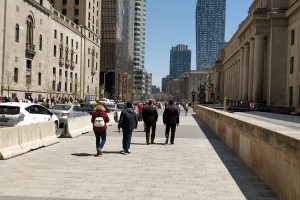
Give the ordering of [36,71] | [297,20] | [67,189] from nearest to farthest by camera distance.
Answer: [67,189]
[297,20]
[36,71]

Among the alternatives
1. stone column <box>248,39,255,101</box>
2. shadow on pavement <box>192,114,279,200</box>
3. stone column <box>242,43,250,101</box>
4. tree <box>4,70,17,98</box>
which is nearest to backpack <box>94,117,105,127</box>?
shadow on pavement <box>192,114,279,200</box>

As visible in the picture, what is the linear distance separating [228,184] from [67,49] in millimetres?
68967

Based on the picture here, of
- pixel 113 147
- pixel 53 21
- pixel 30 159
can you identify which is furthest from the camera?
pixel 53 21

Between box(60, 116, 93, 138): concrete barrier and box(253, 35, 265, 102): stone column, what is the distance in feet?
103

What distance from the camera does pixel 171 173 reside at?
799cm

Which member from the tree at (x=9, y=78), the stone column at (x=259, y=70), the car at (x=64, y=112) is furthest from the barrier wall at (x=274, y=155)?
the tree at (x=9, y=78)

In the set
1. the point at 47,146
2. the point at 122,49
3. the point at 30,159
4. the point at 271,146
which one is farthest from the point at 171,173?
the point at 122,49

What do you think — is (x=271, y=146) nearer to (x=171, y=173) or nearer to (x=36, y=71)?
(x=171, y=173)

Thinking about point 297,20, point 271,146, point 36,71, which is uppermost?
point 297,20

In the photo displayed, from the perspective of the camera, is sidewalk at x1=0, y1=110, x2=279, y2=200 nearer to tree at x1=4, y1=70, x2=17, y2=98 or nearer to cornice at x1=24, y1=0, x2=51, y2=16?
tree at x1=4, y1=70, x2=17, y2=98

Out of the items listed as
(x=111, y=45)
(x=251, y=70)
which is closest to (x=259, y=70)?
(x=251, y=70)

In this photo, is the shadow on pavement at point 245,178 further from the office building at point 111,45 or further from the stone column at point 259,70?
the office building at point 111,45

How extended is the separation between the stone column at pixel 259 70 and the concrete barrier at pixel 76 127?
103 ft

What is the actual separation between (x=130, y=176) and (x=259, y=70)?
133ft
